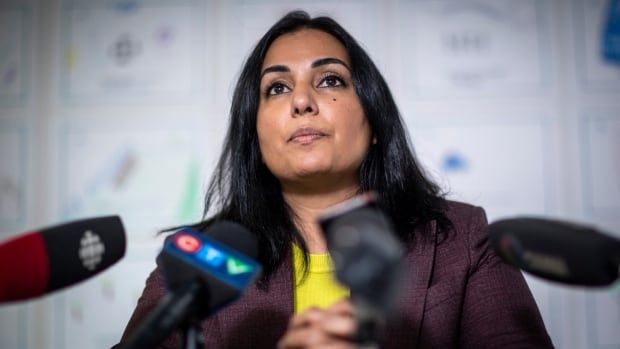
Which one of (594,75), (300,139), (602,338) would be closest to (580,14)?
(594,75)

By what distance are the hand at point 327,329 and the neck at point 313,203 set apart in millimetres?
585

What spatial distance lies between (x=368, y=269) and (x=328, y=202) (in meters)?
0.81

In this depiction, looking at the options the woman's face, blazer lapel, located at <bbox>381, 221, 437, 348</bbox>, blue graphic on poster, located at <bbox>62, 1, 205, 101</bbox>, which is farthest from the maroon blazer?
blue graphic on poster, located at <bbox>62, 1, 205, 101</bbox>

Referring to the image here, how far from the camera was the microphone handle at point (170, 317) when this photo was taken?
0.45 metres

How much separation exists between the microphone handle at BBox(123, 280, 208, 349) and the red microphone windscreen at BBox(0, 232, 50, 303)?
15cm

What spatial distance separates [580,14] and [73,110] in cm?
188

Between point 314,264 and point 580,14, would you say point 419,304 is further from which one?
point 580,14

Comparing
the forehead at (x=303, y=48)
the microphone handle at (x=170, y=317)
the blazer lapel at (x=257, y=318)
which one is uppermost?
the forehead at (x=303, y=48)

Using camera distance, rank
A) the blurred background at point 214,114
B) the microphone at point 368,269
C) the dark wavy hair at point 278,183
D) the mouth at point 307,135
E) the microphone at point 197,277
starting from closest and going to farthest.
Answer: the microphone at point 368,269 < the microphone at point 197,277 < the mouth at point 307,135 < the dark wavy hair at point 278,183 < the blurred background at point 214,114

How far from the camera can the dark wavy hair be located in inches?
44.7

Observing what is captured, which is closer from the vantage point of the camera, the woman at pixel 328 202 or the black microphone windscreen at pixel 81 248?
the black microphone windscreen at pixel 81 248

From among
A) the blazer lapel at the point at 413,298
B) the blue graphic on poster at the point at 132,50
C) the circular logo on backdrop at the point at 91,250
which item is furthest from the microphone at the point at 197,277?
the blue graphic on poster at the point at 132,50

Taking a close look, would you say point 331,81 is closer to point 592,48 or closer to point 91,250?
point 91,250

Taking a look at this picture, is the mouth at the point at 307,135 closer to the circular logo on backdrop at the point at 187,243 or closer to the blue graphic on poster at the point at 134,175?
the circular logo on backdrop at the point at 187,243
